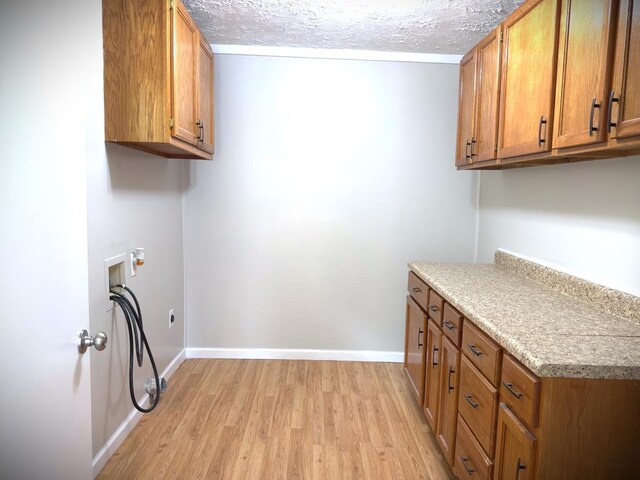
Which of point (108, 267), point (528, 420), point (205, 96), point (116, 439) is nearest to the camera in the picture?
point (528, 420)

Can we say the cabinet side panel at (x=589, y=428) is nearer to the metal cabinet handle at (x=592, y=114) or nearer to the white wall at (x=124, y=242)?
the metal cabinet handle at (x=592, y=114)

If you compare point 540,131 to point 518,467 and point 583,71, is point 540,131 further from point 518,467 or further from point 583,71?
point 518,467

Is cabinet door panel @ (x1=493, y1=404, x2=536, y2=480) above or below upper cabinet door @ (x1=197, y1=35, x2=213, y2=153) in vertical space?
below

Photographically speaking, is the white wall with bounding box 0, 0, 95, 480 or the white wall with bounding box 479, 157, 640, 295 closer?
the white wall with bounding box 0, 0, 95, 480

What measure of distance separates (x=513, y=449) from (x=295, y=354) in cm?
226

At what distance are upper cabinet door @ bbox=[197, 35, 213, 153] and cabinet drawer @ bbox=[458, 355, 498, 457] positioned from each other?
6.47 feet

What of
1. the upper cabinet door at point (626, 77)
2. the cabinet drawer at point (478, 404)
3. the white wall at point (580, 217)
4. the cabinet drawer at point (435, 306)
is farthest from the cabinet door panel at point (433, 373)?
the upper cabinet door at point (626, 77)

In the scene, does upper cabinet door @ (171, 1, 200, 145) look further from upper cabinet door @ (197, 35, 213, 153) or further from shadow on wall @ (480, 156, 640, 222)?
shadow on wall @ (480, 156, 640, 222)

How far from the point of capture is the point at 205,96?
8.95 ft

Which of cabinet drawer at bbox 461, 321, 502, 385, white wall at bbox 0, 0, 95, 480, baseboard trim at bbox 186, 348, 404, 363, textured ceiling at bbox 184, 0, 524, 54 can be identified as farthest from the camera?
baseboard trim at bbox 186, 348, 404, 363

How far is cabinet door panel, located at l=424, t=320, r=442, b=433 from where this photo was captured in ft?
7.18

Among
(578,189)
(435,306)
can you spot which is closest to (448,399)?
(435,306)

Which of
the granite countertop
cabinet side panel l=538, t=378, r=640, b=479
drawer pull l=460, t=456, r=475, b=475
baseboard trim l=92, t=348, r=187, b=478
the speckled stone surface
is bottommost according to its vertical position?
baseboard trim l=92, t=348, r=187, b=478

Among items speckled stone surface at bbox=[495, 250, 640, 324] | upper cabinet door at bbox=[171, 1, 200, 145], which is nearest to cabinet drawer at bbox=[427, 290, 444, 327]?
speckled stone surface at bbox=[495, 250, 640, 324]
